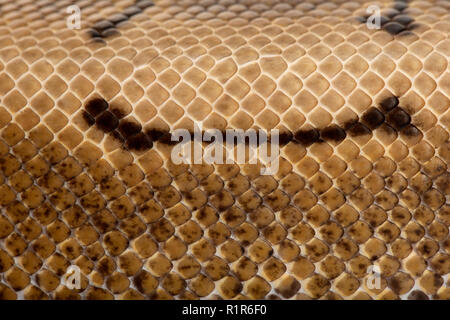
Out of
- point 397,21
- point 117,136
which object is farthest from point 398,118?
point 117,136

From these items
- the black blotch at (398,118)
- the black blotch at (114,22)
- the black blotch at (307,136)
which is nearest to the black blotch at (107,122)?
the black blotch at (114,22)

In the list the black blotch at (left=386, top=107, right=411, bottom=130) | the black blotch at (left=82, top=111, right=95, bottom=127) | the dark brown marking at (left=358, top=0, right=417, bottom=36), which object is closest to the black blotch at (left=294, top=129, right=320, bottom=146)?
the black blotch at (left=386, top=107, right=411, bottom=130)

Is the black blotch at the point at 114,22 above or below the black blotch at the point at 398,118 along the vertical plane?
above

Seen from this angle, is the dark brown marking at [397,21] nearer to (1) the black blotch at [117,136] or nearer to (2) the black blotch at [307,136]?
(2) the black blotch at [307,136]

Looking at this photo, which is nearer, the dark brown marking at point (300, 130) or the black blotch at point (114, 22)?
the dark brown marking at point (300, 130)

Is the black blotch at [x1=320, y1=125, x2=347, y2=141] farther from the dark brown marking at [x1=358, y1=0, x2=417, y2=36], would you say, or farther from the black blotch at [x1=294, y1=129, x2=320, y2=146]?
the dark brown marking at [x1=358, y1=0, x2=417, y2=36]

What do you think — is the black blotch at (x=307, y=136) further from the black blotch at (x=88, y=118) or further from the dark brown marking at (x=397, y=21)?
the black blotch at (x=88, y=118)

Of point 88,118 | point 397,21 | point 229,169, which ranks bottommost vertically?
point 229,169

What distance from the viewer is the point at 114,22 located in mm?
1210

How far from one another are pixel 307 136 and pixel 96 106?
0.39 m

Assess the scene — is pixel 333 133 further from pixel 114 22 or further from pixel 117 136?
pixel 114 22

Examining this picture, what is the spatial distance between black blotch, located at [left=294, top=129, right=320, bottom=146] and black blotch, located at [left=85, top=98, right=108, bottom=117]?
35 cm

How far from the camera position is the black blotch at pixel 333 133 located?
106cm

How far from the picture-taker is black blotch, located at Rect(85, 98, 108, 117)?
1077 mm
